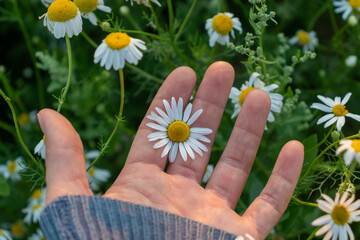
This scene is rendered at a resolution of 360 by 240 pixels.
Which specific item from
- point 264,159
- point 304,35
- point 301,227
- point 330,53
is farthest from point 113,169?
point 330,53

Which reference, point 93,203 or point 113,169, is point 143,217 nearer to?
point 93,203

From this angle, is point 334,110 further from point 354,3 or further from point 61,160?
point 61,160

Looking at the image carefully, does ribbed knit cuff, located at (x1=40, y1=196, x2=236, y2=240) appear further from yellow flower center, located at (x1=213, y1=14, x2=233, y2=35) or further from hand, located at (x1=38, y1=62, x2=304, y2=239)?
yellow flower center, located at (x1=213, y1=14, x2=233, y2=35)

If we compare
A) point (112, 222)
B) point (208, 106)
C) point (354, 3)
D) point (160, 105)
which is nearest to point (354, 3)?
point (354, 3)

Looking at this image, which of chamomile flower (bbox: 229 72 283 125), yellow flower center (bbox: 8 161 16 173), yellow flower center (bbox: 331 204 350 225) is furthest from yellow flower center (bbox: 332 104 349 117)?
yellow flower center (bbox: 8 161 16 173)

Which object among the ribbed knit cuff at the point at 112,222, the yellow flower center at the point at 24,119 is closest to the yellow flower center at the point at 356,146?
the ribbed knit cuff at the point at 112,222
